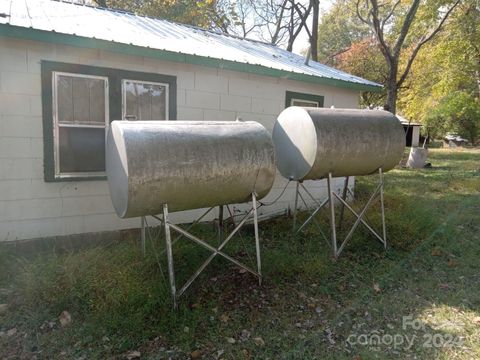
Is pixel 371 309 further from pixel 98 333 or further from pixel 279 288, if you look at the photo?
pixel 98 333

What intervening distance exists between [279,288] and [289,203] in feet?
10.8

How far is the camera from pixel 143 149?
3496 millimetres

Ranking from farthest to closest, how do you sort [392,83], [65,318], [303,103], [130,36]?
[392,83], [303,103], [130,36], [65,318]

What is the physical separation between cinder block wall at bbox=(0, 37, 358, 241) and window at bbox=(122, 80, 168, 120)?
222 mm

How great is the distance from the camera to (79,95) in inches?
203

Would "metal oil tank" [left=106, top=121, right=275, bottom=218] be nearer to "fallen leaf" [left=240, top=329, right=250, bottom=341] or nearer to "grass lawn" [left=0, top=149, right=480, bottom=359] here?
"grass lawn" [left=0, top=149, right=480, bottom=359]

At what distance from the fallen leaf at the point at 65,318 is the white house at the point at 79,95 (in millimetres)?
1814

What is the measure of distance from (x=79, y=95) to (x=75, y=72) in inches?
12.3

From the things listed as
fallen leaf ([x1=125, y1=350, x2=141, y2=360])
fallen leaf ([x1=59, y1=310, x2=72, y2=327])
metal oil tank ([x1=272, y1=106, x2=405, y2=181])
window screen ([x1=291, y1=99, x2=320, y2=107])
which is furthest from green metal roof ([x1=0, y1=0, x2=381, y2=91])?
fallen leaf ([x1=125, y1=350, x2=141, y2=360])

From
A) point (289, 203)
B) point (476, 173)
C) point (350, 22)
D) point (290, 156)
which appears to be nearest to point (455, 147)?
point (350, 22)

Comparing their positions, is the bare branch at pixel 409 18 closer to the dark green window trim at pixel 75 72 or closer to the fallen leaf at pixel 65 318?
the dark green window trim at pixel 75 72

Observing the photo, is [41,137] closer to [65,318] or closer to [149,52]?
[149,52]

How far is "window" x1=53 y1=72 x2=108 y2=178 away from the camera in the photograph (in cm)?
505

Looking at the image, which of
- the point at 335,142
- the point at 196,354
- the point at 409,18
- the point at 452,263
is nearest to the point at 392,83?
the point at 409,18
